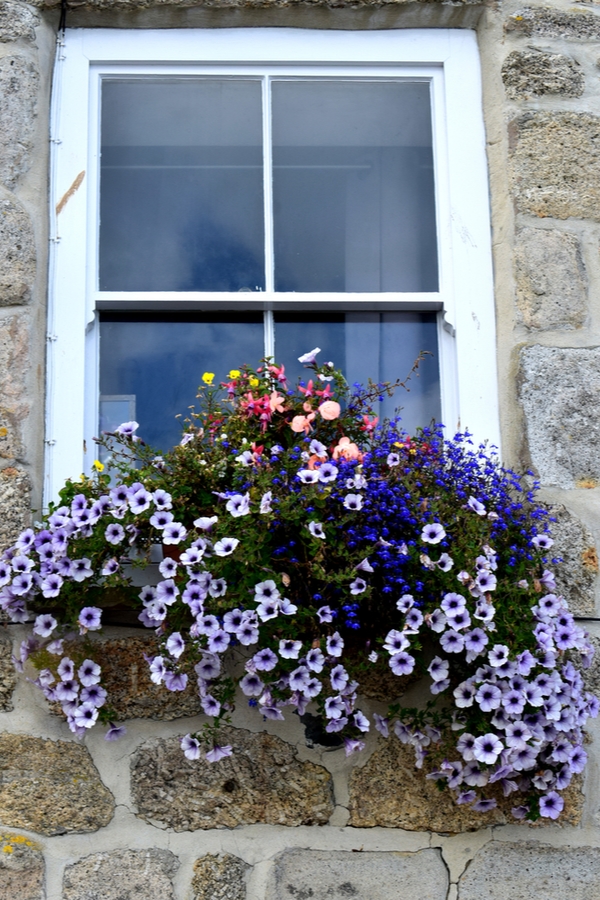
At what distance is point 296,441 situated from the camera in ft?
8.04

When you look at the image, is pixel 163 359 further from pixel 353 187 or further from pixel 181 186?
pixel 353 187

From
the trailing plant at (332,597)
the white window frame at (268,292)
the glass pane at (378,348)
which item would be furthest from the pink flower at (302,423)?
the white window frame at (268,292)

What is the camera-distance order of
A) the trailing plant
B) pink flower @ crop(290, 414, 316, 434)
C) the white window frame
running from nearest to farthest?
the trailing plant
pink flower @ crop(290, 414, 316, 434)
the white window frame

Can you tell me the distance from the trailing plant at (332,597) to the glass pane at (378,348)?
0.36m

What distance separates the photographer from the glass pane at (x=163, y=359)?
8.91 feet

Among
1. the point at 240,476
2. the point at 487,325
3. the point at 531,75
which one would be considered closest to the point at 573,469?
the point at 487,325

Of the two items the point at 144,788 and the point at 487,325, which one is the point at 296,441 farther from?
the point at 144,788

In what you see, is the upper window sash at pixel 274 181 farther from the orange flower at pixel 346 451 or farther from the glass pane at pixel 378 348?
the orange flower at pixel 346 451

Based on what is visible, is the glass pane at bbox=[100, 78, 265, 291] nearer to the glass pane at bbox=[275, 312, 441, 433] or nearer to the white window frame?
the white window frame

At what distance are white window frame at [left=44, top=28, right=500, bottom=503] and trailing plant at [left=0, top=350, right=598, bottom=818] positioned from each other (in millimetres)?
335

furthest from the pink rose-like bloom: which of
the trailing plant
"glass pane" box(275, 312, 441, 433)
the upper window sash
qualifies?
the upper window sash

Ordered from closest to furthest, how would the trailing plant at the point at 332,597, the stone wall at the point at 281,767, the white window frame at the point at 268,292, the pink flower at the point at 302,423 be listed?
1. the trailing plant at the point at 332,597
2. the stone wall at the point at 281,767
3. the pink flower at the point at 302,423
4. the white window frame at the point at 268,292

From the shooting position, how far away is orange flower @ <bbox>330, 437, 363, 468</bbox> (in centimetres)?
232

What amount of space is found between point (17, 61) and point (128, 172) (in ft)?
1.37
